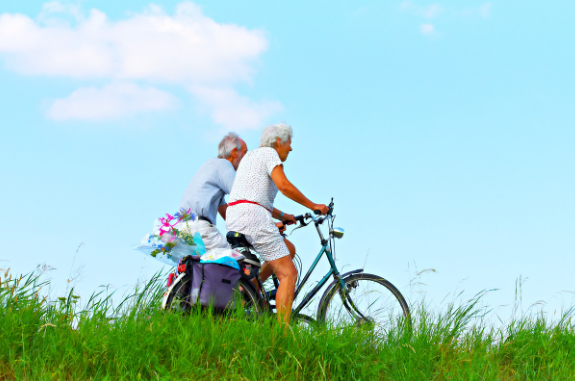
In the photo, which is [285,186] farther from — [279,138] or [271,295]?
[271,295]

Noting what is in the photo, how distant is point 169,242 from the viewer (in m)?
6.29

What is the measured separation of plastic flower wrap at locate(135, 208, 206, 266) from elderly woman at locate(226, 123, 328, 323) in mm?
686

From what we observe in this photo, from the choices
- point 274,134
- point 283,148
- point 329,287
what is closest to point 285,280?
point 329,287

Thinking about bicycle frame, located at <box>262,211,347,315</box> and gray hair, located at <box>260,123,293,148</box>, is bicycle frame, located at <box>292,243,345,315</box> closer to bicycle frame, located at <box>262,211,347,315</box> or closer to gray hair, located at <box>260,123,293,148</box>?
bicycle frame, located at <box>262,211,347,315</box>

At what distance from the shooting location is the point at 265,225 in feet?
18.8

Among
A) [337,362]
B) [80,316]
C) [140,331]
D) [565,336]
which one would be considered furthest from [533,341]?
[80,316]

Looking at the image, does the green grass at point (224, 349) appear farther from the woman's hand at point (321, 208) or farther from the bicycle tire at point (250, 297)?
the woman's hand at point (321, 208)

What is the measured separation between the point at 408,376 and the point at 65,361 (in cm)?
273

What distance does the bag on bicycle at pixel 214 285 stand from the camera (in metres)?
5.54

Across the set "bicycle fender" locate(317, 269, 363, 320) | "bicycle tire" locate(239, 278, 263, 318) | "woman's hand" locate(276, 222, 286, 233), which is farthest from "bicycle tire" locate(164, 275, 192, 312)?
"bicycle fender" locate(317, 269, 363, 320)

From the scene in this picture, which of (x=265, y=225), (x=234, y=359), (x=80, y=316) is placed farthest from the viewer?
(x=265, y=225)

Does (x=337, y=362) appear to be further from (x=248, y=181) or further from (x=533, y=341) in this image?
(x=533, y=341)

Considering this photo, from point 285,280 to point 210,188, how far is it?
5.62ft

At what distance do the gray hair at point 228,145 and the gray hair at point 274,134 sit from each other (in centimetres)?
124
